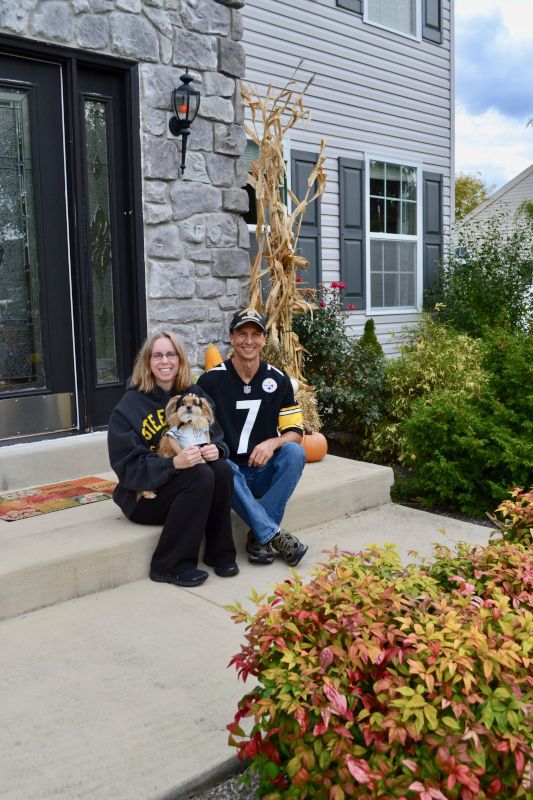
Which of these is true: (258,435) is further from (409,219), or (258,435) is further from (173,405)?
(409,219)

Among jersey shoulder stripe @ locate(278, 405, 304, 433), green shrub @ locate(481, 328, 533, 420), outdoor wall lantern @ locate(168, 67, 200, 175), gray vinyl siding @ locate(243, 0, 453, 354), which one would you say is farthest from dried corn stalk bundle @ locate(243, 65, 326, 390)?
gray vinyl siding @ locate(243, 0, 453, 354)

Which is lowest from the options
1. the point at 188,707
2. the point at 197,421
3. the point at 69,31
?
the point at 188,707

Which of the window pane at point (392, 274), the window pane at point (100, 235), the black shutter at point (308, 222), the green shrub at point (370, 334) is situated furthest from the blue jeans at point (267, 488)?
the window pane at point (392, 274)

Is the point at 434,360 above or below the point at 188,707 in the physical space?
above

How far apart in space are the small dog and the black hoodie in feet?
0.22

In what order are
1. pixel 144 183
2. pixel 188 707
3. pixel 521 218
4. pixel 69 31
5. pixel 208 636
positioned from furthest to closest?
pixel 521 218 < pixel 144 183 < pixel 69 31 < pixel 208 636 < pixel 188 707

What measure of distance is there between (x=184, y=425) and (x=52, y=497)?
1044 mm

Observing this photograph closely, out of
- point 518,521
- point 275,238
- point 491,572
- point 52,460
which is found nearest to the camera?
point 491,572

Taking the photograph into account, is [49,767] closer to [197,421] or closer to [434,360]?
[197,421]

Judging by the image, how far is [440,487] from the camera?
191 inches

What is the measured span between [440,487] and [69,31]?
3.42 meters

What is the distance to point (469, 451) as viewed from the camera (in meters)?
4.72

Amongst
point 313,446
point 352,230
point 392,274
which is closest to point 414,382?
point 313,446

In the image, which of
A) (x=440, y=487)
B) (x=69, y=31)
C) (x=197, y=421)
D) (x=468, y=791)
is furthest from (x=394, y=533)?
(x=69, y=31)
